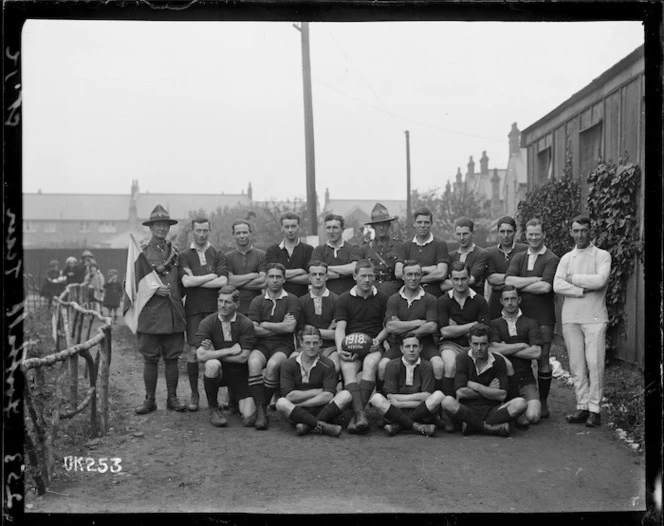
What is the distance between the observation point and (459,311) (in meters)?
6.50

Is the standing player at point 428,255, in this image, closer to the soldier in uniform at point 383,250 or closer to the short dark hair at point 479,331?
the soldier in uniform at point 383,250

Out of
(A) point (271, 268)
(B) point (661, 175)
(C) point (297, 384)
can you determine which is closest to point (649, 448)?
(B) point (661, 175)

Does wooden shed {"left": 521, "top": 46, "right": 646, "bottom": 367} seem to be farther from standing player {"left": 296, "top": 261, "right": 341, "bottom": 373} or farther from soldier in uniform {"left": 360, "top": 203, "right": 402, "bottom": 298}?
standing player {"left": 296, "top": 261, "right": 341, "bottom": 373}

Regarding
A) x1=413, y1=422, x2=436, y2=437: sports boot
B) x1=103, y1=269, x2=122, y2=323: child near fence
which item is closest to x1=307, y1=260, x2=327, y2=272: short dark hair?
x1=413, y1=422, x2=436, y2=437: sports boot

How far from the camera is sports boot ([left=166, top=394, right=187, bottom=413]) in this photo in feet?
21.9

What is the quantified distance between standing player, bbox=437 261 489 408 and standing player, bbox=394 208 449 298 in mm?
190

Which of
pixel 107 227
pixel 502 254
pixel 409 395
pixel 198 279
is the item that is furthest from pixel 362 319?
pixel 107 227

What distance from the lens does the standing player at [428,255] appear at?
6688 mm

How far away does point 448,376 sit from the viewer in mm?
6266

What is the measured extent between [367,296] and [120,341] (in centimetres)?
544

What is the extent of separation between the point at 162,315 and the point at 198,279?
529 mm

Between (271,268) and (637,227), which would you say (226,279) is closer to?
(271,268)

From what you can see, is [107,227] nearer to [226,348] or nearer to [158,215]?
[158,215]

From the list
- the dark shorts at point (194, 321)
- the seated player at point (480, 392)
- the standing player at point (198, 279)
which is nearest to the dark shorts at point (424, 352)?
the seated player at point (480, 392)
